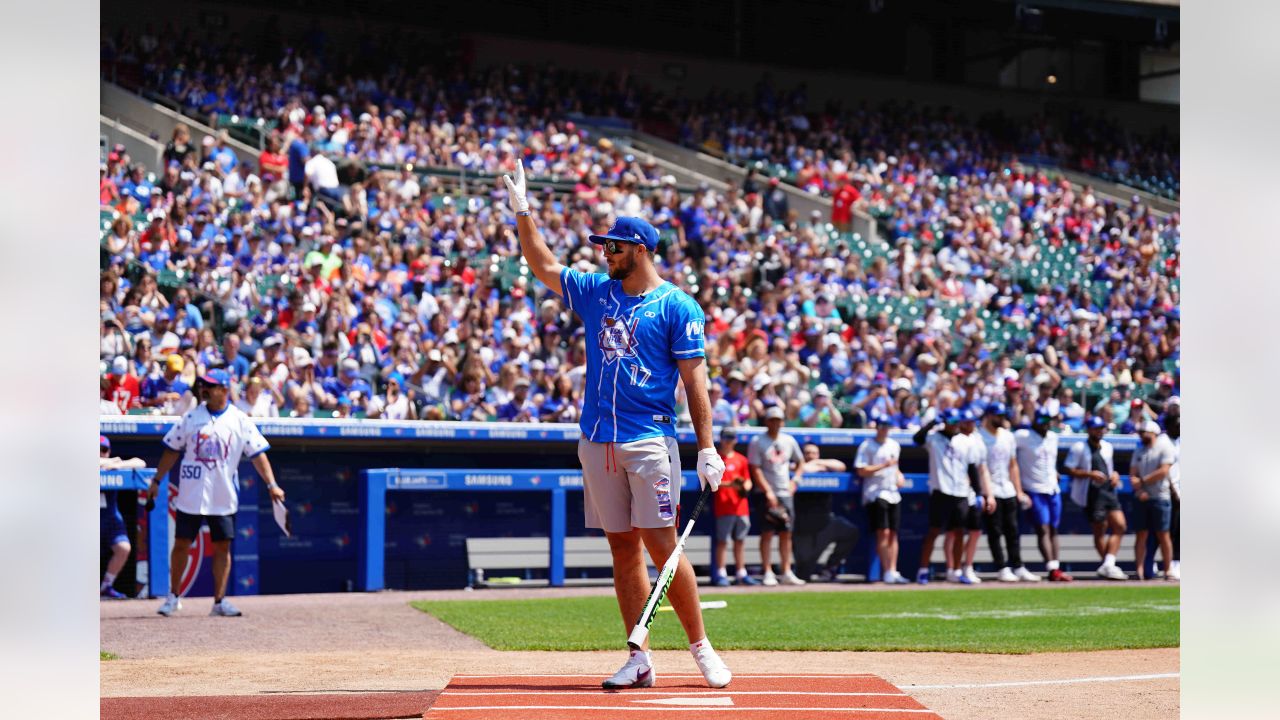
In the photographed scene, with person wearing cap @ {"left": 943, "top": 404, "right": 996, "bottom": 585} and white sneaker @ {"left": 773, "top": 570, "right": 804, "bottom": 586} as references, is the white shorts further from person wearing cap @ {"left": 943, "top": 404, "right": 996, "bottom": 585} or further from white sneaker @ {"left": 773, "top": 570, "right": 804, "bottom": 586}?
person wearing cap @ {"left": 943, "top": 404, "right": 996, "bottom": 585}

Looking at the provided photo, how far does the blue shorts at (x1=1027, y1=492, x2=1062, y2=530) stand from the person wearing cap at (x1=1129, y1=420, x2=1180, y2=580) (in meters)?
0.94

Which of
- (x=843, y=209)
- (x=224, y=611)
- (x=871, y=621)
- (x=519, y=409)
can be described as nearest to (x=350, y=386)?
(x=519, y=409)

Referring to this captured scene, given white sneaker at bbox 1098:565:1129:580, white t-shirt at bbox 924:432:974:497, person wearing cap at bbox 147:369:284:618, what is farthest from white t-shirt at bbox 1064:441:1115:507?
person wearing cap at bbox 147:369:284:618

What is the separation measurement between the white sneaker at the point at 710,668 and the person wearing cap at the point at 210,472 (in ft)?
18.2

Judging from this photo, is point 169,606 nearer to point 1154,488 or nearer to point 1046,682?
point 1046,682

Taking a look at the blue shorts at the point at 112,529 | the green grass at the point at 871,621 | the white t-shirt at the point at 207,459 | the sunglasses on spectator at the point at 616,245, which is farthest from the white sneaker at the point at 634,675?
the blue shorts at the point at 112,529

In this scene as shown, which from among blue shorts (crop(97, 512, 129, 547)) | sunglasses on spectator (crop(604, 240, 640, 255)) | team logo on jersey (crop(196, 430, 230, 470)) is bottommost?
blue shorts (crop(97, 512, 129, 547))

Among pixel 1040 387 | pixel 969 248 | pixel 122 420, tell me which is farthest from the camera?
pixel 969 248

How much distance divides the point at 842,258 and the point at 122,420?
41.6ft

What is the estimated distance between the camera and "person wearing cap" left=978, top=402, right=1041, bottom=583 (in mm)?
16359

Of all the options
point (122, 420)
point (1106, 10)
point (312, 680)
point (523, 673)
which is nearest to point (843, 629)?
point (523, 673)

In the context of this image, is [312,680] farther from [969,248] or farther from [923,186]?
[923,186]
